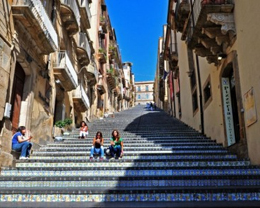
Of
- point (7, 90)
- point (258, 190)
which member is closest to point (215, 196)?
point (258, 190)

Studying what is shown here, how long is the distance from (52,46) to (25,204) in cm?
615

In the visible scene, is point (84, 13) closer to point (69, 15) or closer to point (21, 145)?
point (69, 15)

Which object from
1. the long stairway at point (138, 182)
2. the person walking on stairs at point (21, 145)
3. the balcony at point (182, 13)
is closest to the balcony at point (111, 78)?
the balcony at point (182, 13)

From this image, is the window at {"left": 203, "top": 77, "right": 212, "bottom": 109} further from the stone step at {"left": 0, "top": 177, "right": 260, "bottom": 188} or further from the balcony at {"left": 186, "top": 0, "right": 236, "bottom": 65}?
the stone step at {"left": 0, "top": 177, "right": 260, "bottom": 188}

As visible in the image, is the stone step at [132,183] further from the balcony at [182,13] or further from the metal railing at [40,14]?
the balcony at [182,13]

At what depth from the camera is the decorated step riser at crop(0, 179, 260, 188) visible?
541 cm

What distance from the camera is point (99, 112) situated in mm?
23859

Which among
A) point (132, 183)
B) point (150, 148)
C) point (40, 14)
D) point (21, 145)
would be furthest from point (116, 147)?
point (40, 14)

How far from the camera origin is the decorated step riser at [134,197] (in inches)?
184

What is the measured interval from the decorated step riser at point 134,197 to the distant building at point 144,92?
244ft

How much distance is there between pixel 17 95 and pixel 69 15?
6.19 meters

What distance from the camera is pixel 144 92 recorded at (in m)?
80.6

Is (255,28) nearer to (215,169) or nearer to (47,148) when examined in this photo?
(215,169)

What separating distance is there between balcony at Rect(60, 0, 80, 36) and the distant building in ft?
216
